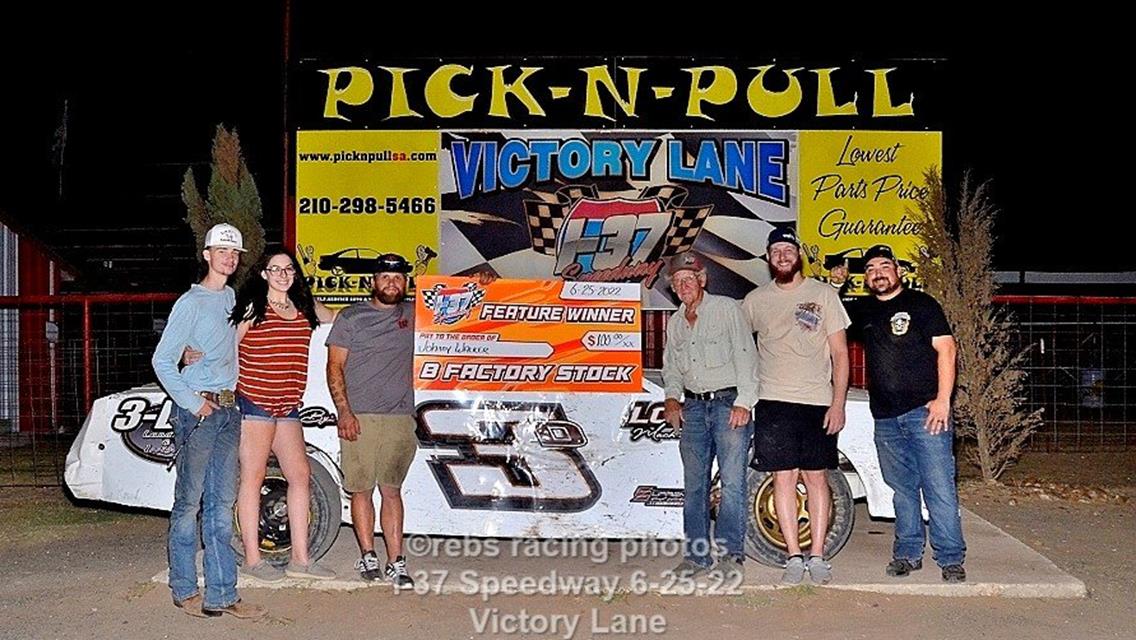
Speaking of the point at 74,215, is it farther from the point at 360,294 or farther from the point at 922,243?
the point at 922,243

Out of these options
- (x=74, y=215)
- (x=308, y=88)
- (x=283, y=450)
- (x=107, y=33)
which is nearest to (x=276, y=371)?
(x=283, y=450)

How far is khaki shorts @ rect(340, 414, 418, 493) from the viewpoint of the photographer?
21.0 ft

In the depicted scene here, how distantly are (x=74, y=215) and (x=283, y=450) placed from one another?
9624 millimetres

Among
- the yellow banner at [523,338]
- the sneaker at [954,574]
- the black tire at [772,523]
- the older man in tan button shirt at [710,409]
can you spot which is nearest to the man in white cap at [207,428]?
the yellow banner at [523,338]

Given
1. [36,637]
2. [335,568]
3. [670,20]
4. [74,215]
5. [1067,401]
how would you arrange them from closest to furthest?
[36,637] → [335,568] → [1067,401] → [74,215] → [670,20]

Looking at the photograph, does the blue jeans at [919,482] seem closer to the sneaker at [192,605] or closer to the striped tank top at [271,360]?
the striped tank top at [271,360]

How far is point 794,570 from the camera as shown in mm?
6449

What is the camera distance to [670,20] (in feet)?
56.3

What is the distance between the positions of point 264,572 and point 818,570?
9.58ft

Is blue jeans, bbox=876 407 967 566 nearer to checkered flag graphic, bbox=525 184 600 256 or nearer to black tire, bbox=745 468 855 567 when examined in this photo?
black tire, bbox=745 468 855 567

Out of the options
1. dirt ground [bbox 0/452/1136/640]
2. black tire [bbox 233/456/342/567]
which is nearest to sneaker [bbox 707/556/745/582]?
dirt ground [bbox 0/452/1136/640]

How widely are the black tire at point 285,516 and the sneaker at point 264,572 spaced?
33cm

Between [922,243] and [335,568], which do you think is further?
[922,243]

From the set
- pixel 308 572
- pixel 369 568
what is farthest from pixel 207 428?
pixel 369 568
